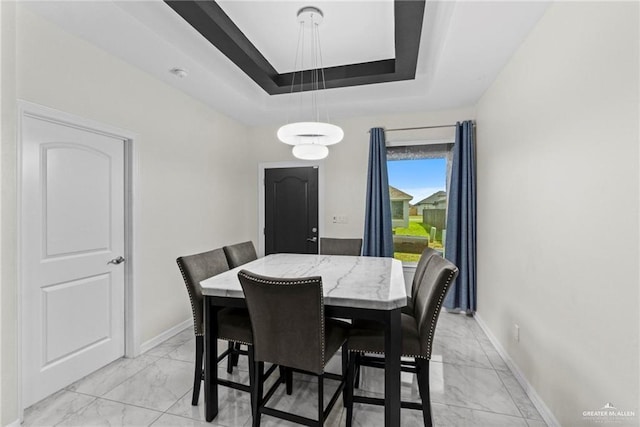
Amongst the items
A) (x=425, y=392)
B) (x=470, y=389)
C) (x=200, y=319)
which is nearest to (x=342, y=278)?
(x=425, y=392)

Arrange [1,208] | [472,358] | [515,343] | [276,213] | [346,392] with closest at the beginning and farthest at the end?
[1,208]
[346,392]
[515,343]
[472,358]
[276,213]

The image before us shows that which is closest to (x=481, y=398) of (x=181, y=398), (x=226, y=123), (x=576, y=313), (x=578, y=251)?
(x=576, y=313)

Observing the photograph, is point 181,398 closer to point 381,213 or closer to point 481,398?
point 481,398

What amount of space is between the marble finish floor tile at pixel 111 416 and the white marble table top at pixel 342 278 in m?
0.92

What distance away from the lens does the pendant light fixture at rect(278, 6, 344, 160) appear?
86.7 inches

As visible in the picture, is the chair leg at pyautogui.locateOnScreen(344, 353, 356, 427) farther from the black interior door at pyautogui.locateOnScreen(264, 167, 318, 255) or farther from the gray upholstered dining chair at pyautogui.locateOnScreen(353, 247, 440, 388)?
the black interior door at pyautogui.locateOnScreen(264, 167, 318, 255)

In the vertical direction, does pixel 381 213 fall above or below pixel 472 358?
above

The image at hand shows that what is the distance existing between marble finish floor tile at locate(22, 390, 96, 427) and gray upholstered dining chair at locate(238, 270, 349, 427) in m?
1.39

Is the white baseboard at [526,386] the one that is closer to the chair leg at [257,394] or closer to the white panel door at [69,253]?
the chair leg at [257,394]

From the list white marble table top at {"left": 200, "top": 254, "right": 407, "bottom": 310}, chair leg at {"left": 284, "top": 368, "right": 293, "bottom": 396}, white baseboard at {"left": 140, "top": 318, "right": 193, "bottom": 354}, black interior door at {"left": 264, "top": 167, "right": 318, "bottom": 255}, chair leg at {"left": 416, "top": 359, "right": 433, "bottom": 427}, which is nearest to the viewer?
white marble table top at {"left": 200, "top": 254, "right": 407, "bottom": 310}

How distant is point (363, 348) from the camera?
1773 millimetres

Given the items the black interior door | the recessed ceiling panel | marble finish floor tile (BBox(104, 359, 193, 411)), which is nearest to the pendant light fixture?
the recessed ceiling panel

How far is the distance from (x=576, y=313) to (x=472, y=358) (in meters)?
1.34

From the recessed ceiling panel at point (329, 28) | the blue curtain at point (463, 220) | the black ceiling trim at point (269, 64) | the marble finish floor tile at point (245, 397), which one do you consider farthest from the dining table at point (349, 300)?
the recessed ceiling panel at point (329, 28)
